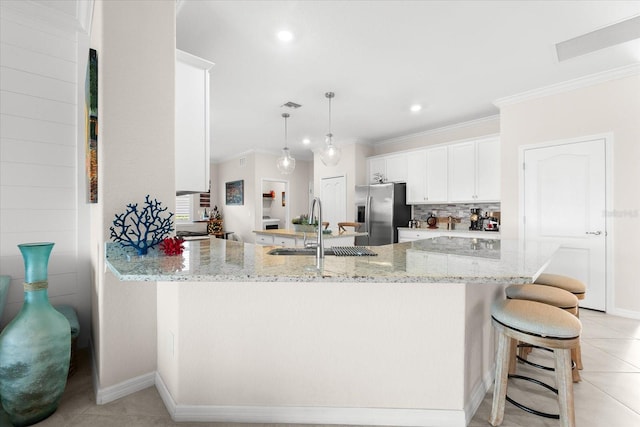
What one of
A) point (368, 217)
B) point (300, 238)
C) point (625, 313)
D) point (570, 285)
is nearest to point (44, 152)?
point (300, 238)

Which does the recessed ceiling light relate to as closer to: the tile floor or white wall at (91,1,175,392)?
white wall at (91,1,175,392)

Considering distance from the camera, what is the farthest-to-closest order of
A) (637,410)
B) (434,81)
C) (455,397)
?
(434,81) < (637,410) < (455,397)

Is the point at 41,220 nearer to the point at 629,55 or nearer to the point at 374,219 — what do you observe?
the point at 374,219

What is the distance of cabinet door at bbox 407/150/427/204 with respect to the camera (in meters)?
5.53

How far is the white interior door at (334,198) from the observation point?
21.5 ft

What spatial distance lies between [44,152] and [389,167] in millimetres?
4980

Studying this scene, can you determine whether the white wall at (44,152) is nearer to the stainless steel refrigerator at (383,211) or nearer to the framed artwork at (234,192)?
the stainless steel refrigerator at (383,211)

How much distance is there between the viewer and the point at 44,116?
2381 millimetres

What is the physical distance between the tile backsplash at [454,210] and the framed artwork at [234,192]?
13.6ft

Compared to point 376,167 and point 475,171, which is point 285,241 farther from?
point 475,171

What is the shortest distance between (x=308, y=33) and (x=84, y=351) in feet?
10.2

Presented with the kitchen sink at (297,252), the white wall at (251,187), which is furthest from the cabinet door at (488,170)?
the white wall at (251,187)

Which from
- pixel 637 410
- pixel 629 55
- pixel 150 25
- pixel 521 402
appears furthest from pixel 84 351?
pixel 629 55

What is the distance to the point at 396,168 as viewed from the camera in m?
5.92
